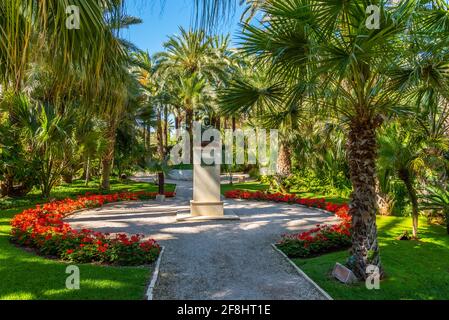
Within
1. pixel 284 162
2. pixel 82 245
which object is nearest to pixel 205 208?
pixel 82 245

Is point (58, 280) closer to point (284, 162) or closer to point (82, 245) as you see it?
point (82, 245)

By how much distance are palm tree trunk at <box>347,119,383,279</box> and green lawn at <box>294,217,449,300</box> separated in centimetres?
48

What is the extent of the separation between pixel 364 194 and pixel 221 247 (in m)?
3.87

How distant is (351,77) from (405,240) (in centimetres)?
557

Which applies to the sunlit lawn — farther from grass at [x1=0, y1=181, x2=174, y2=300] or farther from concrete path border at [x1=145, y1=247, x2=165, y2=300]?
grass at [x1=0, y1=181, x2=174, y2=300]

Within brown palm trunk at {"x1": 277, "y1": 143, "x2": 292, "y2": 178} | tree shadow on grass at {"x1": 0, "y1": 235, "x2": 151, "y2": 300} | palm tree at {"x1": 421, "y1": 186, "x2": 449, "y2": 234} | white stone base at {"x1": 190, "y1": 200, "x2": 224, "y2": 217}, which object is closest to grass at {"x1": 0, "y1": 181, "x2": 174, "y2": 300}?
tree shadow on grass at {"x1": 0, "y1": 235, "x2": 151, "y2": 300}

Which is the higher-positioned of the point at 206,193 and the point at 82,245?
the point at 206,193

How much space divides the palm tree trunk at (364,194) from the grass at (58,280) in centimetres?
384

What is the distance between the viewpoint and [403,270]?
21.5ft

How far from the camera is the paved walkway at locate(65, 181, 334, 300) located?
5.60 metres

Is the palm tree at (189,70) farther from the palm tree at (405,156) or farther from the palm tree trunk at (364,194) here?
the palm tree trunk at (364,194)

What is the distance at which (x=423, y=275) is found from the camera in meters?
6.30
